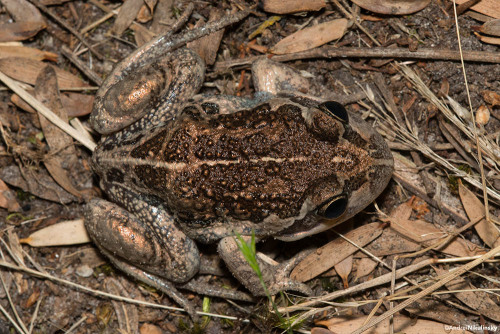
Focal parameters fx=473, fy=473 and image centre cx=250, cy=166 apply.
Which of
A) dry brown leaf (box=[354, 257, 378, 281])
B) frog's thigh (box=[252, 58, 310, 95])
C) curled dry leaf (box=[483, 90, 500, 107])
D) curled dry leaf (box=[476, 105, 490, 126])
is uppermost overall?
frog's thigh (box=[252, 58, 310, 95])

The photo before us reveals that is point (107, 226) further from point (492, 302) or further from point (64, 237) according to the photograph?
point (492, 302)

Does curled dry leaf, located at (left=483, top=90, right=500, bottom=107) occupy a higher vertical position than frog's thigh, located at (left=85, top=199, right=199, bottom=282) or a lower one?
higher

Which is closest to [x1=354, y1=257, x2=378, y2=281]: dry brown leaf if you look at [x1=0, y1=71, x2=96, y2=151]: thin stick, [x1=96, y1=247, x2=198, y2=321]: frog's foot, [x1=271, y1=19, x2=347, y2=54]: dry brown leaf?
[x1=96, y1=247, x2=198, y2=321]: frog's foot

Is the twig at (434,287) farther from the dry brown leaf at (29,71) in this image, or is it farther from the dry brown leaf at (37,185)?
the dry brown leaf at (29,71)

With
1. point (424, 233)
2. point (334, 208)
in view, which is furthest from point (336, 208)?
A: point (424, 233)

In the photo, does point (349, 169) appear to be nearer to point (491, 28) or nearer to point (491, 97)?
point (491, 97)

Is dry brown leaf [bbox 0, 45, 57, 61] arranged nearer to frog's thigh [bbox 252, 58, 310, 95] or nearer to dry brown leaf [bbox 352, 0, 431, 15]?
frog's thigh [bbox 252, 58, 310, 95]

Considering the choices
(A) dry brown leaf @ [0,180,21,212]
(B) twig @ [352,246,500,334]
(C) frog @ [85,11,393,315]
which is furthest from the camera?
(A) dry brown leaf @ [0,180,21,212]
